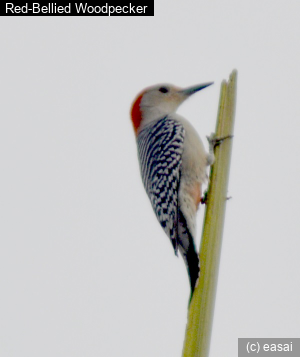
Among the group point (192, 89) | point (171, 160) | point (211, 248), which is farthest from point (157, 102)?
point (211, 248)

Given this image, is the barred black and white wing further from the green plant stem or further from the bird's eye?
the green plant stem

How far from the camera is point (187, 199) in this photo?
5.12 metres

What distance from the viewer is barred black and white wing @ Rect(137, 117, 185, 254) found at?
5.07 meters

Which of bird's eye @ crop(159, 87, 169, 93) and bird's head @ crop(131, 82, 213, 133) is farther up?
bird's eye @ crop(159, 87, 169, 93)

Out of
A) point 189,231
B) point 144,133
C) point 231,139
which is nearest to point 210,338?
point 231,139

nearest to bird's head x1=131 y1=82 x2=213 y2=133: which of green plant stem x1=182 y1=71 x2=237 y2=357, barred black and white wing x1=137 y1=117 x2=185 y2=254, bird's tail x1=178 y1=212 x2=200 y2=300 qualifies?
barred black and white wing x1=137 y1=117 x2=185 y2=254

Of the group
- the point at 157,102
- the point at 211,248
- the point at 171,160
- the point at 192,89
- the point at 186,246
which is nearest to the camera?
the point at 211,248

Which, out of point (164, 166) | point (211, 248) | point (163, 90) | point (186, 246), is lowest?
point (211, 248)

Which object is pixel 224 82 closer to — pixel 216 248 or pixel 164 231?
pixel 216 248

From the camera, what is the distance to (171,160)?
5477 millimetres

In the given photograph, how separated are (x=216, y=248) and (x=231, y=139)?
2.74ft

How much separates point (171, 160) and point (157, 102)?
1.16 meters

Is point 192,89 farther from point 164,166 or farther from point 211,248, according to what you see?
point 211,248

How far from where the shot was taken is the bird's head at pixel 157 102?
249 inches
